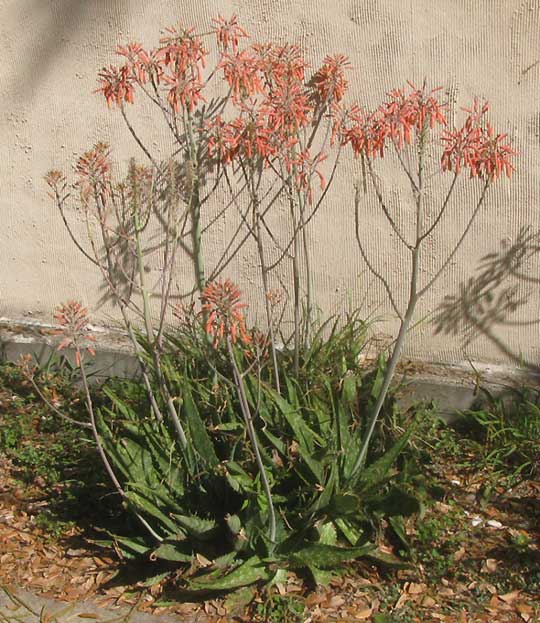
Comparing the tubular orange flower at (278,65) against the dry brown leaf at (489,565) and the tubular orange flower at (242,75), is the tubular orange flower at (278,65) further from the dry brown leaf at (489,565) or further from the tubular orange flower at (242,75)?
the dry brown leaf at (489,565)

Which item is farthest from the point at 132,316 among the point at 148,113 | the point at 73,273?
the point at 148,113

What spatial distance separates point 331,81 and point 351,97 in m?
0.43

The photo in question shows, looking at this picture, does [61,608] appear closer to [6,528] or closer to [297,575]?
[6,528]

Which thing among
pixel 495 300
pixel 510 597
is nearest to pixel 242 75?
pixel 495 300

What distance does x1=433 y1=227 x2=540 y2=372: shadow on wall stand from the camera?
4.51 m

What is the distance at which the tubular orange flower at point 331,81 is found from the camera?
4125mm

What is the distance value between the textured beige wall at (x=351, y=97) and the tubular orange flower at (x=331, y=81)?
254mm

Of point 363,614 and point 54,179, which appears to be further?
point 54,179

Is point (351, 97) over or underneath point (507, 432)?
over

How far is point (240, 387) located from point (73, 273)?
2.66 m

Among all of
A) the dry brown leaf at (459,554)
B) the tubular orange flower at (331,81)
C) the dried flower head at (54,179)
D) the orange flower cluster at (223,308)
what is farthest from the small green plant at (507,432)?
the dried flower head at (54,179)

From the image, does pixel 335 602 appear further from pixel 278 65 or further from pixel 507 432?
pixel 278 65

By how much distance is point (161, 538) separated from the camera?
11.8 feet

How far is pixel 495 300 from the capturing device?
15.1 ft
